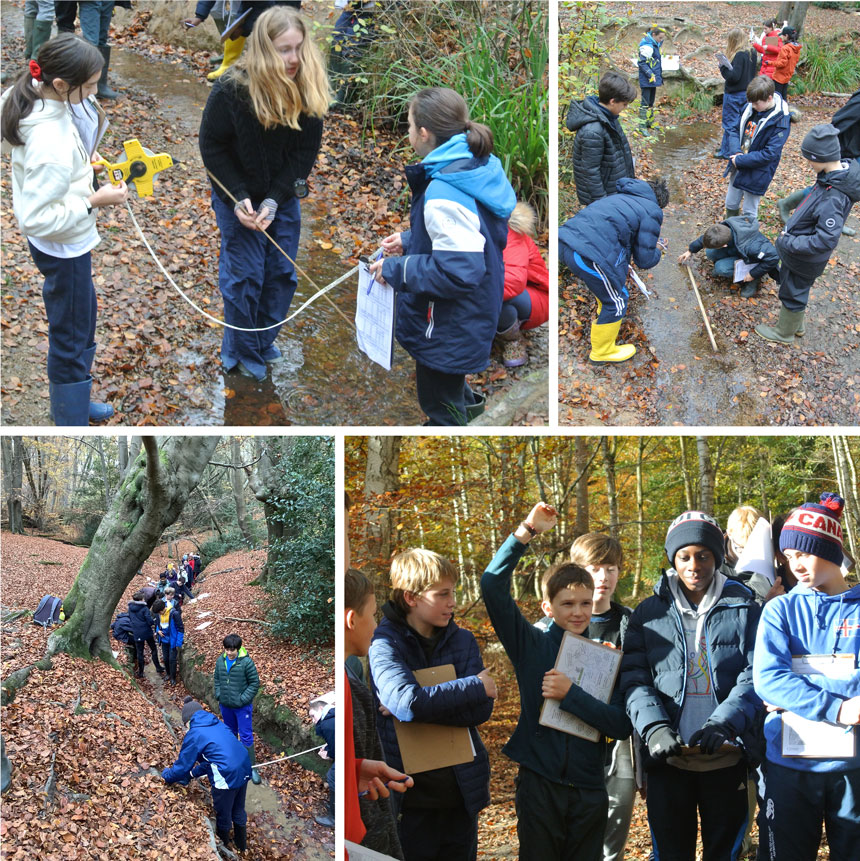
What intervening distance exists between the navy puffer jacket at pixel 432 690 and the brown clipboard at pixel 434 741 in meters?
0.03

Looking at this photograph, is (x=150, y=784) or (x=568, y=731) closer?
(x=568, y=731)

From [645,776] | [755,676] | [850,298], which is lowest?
[645,776]

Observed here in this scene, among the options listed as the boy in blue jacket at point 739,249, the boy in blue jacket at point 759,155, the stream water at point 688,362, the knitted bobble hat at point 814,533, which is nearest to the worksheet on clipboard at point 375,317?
the stream water at point 688,362

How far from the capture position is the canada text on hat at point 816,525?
308 centimetres

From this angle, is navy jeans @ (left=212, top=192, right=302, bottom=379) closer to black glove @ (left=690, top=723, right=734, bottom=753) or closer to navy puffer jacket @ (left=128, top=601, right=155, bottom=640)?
navy puffer jacket @ (left=128, top=601, right=155, bottom=640)

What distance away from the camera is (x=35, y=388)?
4.50 m

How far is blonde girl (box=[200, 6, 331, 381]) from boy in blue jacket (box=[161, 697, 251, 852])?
1964 mm

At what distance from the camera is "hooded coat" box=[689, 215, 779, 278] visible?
4973mm

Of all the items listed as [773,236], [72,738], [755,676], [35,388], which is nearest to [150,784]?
[72,738]

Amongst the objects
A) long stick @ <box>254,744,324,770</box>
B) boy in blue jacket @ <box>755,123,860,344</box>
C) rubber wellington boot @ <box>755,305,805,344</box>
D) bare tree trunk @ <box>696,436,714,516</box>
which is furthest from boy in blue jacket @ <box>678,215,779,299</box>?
long stick @ <box>254,744,324,770</box>

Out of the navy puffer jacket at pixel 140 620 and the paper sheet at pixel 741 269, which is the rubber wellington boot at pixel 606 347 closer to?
the paper sheet at pixel 741 269

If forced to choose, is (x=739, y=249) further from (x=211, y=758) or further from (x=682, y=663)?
(x=211, y=758)

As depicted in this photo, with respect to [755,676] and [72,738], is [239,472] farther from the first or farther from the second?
[755,676]

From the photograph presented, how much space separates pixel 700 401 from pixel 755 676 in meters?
1.93
